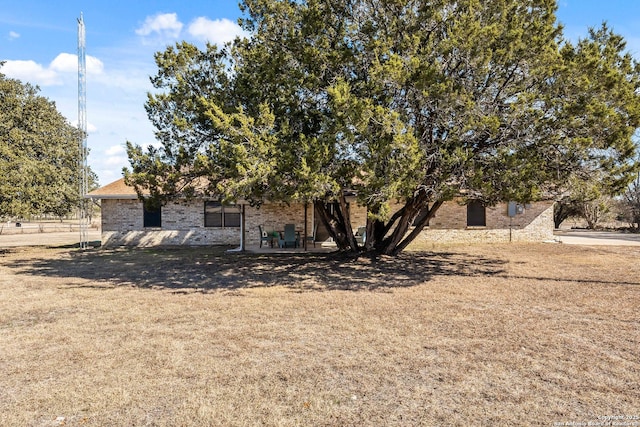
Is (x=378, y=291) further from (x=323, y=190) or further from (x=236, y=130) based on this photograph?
(x=236, y=130)

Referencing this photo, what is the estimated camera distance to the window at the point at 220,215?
1908 centimetres

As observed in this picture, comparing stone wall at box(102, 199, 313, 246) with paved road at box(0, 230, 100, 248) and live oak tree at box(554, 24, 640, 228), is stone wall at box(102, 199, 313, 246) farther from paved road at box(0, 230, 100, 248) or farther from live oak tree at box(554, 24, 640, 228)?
live oak tree at box(554, 24, 640, 228)

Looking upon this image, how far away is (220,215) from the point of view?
1923cm

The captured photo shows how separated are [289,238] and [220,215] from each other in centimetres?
370

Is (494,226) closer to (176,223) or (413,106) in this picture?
(413,106)

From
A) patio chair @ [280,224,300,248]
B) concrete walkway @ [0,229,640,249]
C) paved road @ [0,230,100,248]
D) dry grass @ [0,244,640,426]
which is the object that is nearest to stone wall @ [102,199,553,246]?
patio chair @ [280,224,300,248]

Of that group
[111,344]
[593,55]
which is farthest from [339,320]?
[593,55]

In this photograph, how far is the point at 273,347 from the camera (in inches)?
204

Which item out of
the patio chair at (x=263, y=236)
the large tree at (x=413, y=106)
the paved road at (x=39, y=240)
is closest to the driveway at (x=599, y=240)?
the large tree at (x=413, y=106)

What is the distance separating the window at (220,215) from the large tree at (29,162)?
594 cm

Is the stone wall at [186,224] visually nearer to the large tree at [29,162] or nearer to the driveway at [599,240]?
the large tree at [29,162]

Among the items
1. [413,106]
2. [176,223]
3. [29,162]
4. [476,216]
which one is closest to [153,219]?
[176,223]

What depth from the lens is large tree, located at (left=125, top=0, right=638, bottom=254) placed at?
8625mm

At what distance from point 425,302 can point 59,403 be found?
5872 millimetres
